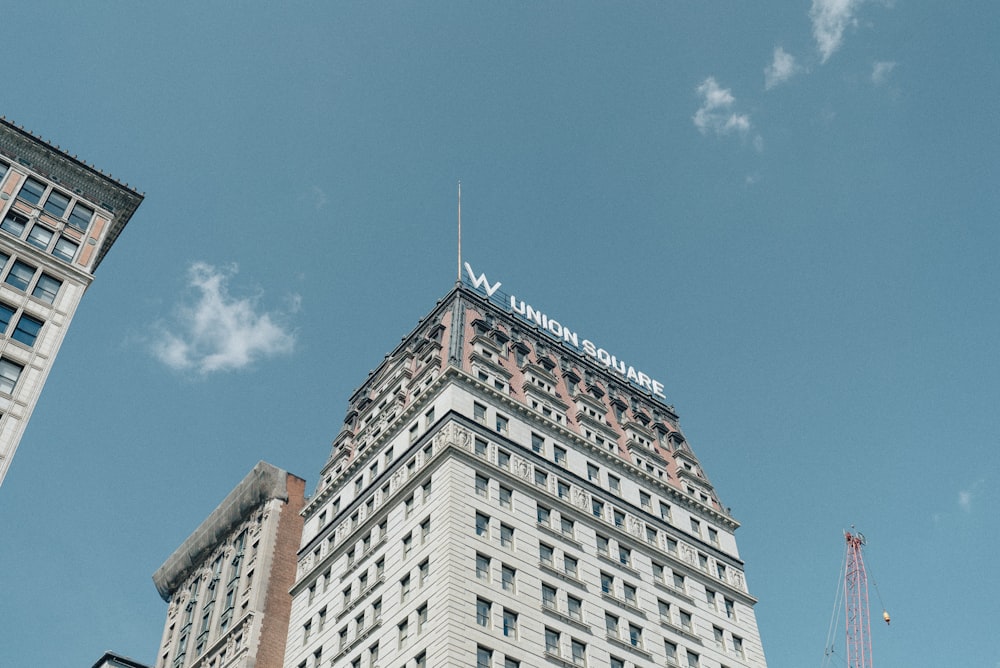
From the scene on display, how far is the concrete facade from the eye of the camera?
9856cm

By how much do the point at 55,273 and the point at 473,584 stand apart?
136ft

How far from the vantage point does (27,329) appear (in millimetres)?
75250

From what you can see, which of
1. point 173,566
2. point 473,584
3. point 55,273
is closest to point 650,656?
point 473,584

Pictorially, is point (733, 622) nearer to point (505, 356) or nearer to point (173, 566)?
point (505, 356)

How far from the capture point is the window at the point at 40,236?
81625 mm

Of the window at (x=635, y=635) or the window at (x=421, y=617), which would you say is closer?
the window at (x=421, y=617)

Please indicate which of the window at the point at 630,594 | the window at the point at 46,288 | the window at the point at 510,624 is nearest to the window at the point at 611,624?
the window at the point at 630,594

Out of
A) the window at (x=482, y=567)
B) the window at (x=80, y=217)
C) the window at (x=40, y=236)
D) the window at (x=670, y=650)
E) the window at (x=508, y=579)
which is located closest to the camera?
the window at (x=482, y=567)

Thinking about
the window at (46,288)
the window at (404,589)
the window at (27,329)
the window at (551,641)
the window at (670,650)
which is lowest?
the window at (551,641)

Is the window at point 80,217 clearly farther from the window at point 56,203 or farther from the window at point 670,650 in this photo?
the window at point 670,650

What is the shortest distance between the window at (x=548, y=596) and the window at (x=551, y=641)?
222cm

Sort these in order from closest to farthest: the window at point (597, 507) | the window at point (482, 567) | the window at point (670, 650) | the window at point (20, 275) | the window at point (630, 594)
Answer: the window at point (482, 567), the window at point (20, 275), the window at point (670, 650), the window at point (630, 594), the window at point (597, 507)

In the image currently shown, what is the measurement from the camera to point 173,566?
125000mm

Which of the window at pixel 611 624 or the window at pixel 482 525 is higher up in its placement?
the window at pixel 482 525
